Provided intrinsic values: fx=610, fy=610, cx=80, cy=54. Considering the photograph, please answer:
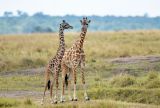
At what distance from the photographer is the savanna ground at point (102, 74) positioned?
16.9m

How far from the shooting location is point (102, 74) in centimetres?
2491

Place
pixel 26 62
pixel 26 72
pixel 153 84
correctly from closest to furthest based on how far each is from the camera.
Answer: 1. pixel 153 84
2. pixel 26 72
3. pixel 26 62

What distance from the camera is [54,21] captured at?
176 metres

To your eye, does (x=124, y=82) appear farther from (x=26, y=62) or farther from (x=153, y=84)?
(x=26, y=62)

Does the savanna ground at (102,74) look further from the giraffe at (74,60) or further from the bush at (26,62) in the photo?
the giraffe at (74,60)

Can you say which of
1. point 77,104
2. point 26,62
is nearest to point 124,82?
point 77,104

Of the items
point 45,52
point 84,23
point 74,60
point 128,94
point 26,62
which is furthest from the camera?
point 45,52

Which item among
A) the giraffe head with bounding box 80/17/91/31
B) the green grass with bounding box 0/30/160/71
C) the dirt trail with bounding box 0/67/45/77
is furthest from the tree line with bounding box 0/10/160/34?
the giraffe head with bounding box 80/17/91/31

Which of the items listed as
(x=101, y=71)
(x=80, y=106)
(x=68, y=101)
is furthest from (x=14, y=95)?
(x=101, y=71)

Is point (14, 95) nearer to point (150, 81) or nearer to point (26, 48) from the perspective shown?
point (150, 81)

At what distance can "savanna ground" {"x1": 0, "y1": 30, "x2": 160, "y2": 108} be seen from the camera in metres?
16.9

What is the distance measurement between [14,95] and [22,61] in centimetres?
1024

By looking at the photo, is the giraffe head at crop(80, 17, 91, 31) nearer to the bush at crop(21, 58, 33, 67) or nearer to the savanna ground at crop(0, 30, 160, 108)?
the savanna ground at crop(0, 30, 160, 108)

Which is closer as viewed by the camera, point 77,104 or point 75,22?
point 77,104
